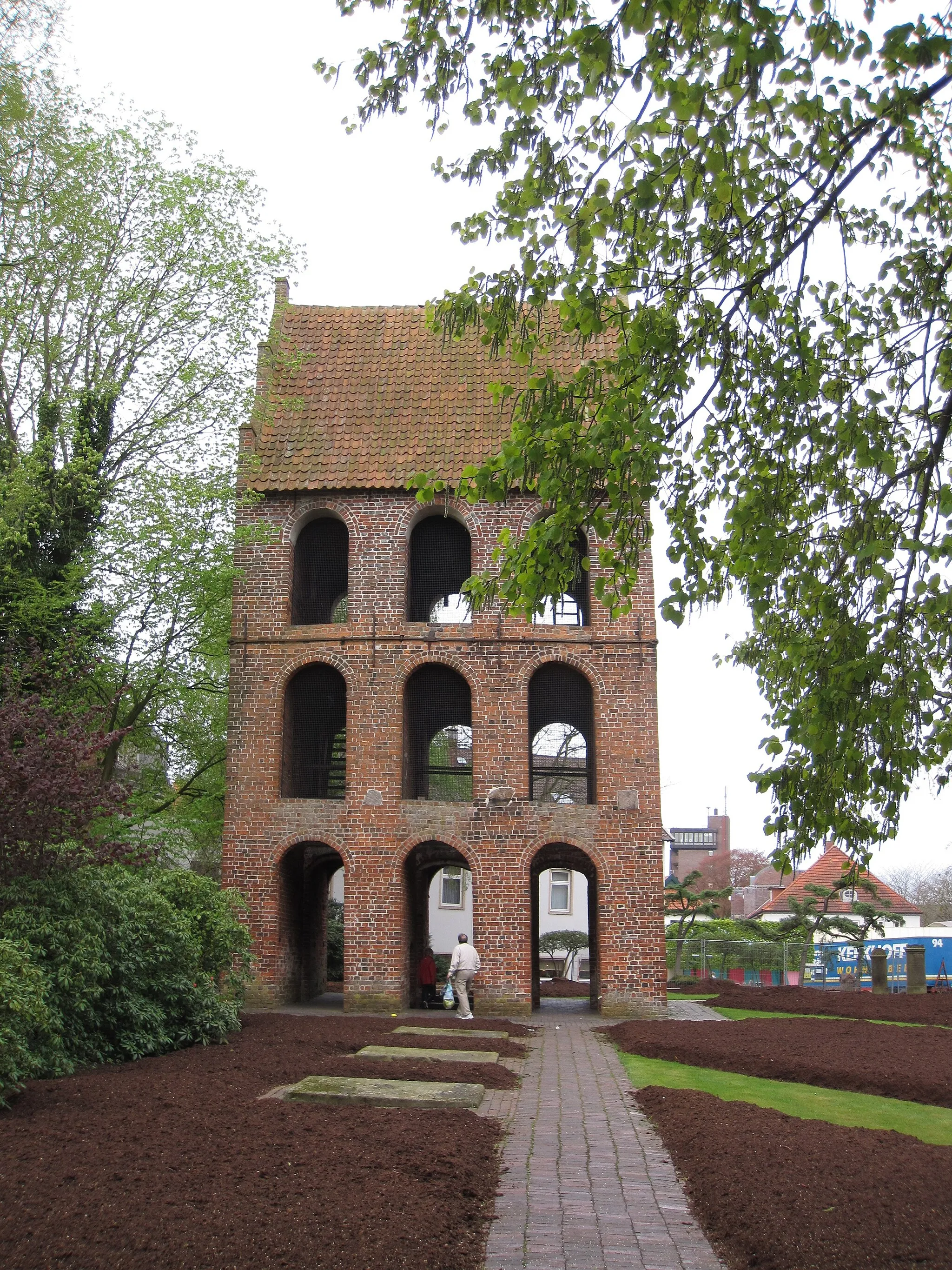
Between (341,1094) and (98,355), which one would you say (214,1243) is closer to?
(341,1094)

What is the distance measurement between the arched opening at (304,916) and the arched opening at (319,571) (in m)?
4.59

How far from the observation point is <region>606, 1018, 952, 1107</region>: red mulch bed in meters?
12.0

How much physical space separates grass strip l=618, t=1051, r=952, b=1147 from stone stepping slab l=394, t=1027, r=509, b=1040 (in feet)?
8.78

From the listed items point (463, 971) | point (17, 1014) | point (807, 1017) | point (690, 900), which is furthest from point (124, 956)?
point (690, 900)

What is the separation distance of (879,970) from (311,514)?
17676mm

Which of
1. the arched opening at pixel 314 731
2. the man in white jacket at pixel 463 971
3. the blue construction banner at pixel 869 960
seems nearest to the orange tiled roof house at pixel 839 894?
the blue construction banner at pixel 869 960

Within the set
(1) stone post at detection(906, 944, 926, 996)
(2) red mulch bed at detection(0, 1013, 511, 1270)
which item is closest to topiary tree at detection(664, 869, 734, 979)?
(1) stone post at detection(906, 944, 926, 996)

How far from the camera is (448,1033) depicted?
1595 cm

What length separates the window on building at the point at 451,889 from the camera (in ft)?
136

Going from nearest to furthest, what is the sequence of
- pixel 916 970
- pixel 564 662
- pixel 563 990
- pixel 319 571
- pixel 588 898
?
pixel 564 662
pixel 319 571
pixel 916 970
pixel 588 898
pixel 563 990

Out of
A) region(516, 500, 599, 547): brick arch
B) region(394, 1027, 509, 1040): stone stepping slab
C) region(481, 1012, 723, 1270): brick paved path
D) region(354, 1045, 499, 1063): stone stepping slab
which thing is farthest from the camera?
region(516, 500, 599, 547): brick arch

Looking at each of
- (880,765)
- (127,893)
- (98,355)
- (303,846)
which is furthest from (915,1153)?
(98,355)

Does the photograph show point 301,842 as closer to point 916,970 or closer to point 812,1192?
point 812,1192

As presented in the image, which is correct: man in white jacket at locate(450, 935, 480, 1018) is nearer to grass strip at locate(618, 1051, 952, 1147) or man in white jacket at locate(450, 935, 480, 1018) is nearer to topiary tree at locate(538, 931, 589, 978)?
grass strip at locate(618, 1051, 952, 1147)
